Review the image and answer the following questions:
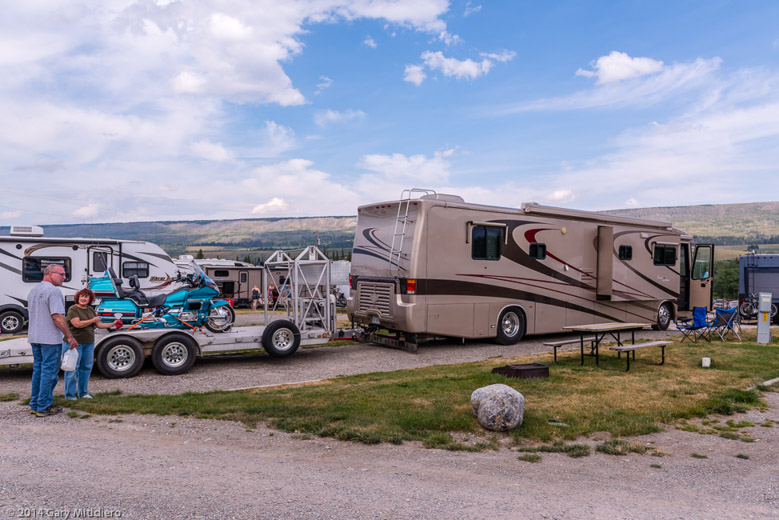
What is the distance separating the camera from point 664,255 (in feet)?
51.4

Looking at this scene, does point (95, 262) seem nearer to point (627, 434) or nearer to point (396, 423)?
point (396, 423)

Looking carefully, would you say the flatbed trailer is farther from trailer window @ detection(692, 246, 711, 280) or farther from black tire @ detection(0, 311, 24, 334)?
trailer window @ detection(692, 246, 711, 280)

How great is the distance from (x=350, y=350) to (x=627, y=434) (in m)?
7.12

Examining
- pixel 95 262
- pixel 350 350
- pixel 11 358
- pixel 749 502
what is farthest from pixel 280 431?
pixel 95 262

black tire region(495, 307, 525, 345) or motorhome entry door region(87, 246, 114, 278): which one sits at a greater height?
motorhome entry door region(87, 246, 114, 278)

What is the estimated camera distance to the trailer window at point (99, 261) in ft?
54.1

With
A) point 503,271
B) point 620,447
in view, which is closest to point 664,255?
point 503,271

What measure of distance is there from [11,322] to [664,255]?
59.2ft

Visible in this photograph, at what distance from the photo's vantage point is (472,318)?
12.0m

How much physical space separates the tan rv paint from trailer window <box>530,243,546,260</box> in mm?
116

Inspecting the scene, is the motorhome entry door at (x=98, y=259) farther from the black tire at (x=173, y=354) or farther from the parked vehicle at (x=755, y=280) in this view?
the parked vehicle at (x=755, y=280)

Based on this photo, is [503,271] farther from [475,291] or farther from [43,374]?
[43,374]

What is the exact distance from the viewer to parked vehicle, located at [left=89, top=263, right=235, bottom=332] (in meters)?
9.49

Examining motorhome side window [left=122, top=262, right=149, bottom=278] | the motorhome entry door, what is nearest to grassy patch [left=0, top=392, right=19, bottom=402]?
the motorhome entry door
